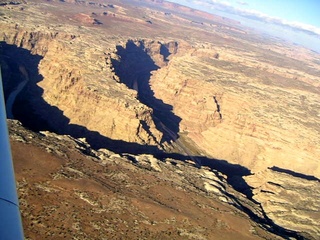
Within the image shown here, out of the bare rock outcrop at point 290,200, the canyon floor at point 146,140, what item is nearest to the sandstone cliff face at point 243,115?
the canyon floor at point 146,140

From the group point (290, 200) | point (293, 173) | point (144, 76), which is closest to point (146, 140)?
point (290, 200)

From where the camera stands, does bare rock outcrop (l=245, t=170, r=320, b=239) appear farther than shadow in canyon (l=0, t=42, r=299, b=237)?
No

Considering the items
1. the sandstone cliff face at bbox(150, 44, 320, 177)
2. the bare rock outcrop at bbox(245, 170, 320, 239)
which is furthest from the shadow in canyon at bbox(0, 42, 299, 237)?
the sandstone cliff face at bbox(150, 44, 320, 177)

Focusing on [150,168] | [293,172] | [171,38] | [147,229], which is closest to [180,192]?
[150,168]

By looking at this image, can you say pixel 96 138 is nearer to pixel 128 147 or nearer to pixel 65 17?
pixel 128 147

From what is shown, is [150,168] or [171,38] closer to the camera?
[150,168]

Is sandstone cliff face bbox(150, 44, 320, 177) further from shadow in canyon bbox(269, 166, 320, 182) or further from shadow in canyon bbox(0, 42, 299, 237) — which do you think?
shadow in canyon bbox(0, 42, 299, 237)
